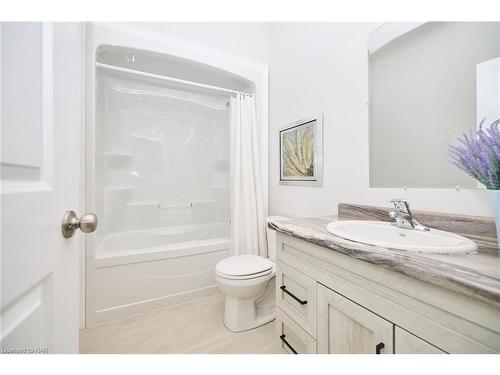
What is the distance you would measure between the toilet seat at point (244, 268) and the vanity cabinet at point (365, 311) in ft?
0.83

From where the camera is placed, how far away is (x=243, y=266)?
1.37 meters

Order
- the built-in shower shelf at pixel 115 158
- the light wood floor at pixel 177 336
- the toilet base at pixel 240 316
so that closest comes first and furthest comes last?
1. the light wood floor at pixel 177 336
2. the toilet base at pixel 240 316
3. the built-in shower shelf at pixel 115 158

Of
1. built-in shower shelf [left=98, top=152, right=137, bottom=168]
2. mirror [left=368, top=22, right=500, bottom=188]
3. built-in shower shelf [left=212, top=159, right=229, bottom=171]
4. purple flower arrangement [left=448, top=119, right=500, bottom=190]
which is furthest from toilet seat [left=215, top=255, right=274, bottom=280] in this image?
built-in shower shelf [left=98, top=152, right=137, bottom=168]

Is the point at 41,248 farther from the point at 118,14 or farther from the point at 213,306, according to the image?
the point at 213,306

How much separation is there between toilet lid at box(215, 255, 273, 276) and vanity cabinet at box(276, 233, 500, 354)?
27 cm

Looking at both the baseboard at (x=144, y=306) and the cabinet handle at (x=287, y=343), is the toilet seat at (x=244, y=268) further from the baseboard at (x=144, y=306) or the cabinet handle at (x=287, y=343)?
the baseboard at (x=144, y=306)

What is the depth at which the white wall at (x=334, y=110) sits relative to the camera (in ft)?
3.27

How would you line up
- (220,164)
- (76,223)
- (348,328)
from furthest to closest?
(220,164)
(348,328)
(76,223)

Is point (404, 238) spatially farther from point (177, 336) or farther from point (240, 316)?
point (177, 336)

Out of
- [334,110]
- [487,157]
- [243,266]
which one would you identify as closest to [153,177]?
[243,266]

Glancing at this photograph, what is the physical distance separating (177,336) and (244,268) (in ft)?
1.93
